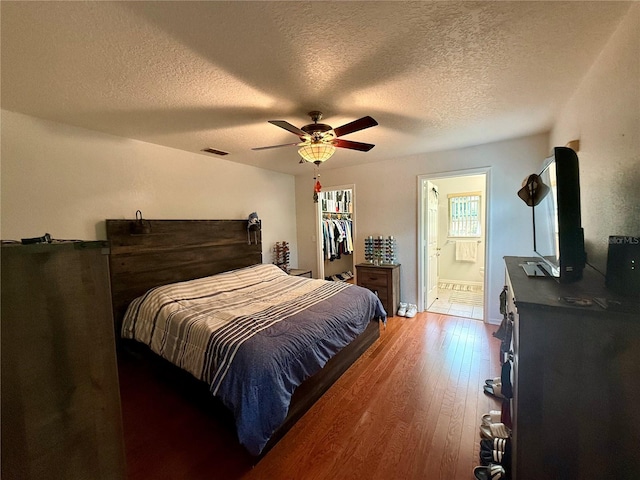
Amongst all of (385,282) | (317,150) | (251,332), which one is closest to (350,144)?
(317,150)

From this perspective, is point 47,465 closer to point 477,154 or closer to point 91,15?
point 91,15

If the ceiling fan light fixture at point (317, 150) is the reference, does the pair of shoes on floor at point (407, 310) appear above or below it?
below

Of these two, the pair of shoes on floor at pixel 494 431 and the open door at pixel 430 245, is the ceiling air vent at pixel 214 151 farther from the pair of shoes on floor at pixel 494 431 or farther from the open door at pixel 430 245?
the pair of shoes on floor at pixel 494 431

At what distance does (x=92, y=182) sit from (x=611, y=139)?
3.91 meters

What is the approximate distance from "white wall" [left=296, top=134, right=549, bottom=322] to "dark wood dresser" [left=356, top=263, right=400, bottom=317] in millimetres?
257

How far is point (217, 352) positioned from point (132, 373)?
1.47 m

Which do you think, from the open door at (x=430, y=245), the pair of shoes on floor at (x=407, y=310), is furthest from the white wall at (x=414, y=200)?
the open door at (x=430, y=245)

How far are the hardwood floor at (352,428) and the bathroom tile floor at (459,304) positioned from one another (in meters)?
1.22

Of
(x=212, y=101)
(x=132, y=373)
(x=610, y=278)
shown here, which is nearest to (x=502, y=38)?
(x=610, y=278)

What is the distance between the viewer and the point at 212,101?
6.28 feet

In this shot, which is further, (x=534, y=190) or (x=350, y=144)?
(x=350, y=144)

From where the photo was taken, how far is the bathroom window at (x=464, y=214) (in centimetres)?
507

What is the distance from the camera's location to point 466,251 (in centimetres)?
527

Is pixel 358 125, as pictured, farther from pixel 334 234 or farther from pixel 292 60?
pixel 334 234
